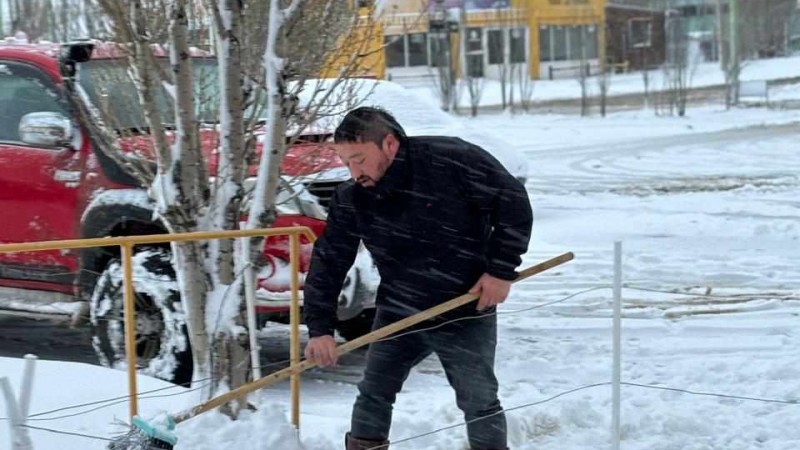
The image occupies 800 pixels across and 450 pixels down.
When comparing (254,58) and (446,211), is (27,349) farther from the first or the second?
(446,211)

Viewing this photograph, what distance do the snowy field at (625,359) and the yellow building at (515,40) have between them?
2456 centimetres

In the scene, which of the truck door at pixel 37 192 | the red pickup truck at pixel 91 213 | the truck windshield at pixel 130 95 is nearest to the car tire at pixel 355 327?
the red pickup truck at pixel 91 213

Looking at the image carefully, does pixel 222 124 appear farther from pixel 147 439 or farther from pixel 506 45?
pixel 506 45

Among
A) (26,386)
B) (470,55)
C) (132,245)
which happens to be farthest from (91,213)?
(470,55)

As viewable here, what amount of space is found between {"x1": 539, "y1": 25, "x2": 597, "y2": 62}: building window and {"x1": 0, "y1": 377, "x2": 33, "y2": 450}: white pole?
1934 inches

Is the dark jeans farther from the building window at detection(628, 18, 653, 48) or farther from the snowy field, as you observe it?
the building window at detection(628, 18, 653, 48)

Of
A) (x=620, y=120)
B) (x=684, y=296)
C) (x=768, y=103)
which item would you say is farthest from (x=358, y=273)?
(x=768, y=103)

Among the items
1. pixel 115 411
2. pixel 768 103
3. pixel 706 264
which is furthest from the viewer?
pixel 768 103

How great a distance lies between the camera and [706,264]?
32.6ft

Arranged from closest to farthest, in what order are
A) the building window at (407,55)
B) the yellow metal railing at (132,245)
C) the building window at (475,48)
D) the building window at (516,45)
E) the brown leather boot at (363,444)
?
1. the yellow metal railing at (132,245)
2. the brown leather boot at (363,444)
3. the building window at (516,45)
4. the building window at (475,48)
5. the building window at (407,55)

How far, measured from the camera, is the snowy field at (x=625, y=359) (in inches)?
192

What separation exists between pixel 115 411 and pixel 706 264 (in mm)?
6548

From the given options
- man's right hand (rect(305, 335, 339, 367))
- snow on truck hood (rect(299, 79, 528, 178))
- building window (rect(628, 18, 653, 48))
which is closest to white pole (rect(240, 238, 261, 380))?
man's right hand (rect(305, 335, 339, 367))

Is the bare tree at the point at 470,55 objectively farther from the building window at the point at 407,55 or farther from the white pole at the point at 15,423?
the white pole at the point at 15,423
